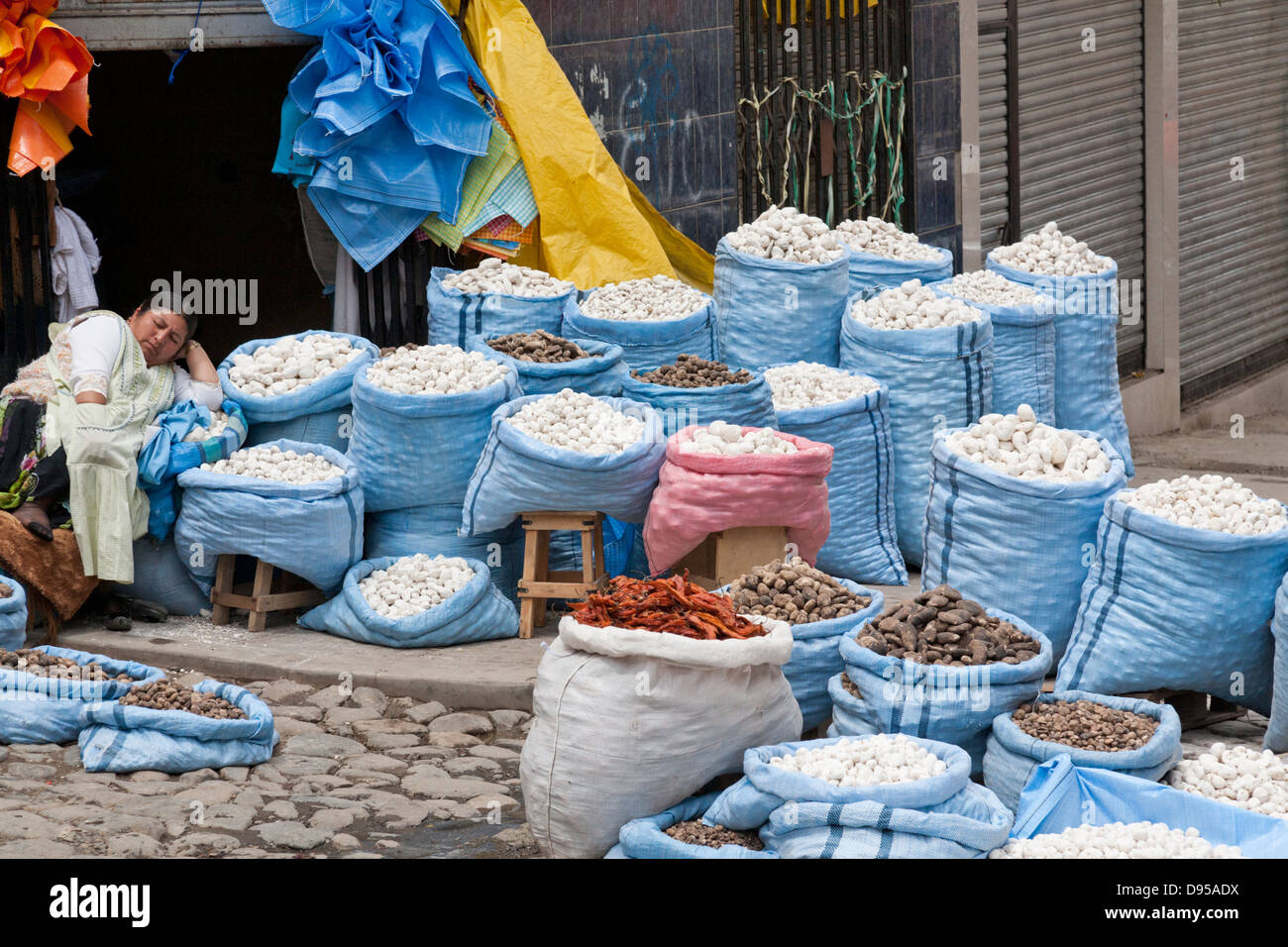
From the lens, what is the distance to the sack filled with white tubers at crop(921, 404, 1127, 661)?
18.4 feet

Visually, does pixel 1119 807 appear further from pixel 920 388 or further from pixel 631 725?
pixel 920 388

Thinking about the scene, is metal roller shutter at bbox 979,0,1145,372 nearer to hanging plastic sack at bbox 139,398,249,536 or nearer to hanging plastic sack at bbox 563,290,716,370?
hanging plastic sack at bbox 563,290,716,370

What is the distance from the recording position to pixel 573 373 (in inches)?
268

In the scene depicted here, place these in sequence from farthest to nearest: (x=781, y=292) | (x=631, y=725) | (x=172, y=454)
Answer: (x=781, y=292) < (x=172, y=454) < (x=631, y=725)

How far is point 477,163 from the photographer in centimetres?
765

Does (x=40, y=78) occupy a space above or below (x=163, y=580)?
above

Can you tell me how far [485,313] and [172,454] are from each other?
1.54 m

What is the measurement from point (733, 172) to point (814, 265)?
5.91 ft

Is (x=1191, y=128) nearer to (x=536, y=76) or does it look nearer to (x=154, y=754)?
(x=536, y=76)

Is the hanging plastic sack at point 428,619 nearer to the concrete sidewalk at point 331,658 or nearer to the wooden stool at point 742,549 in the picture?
the concrete sidewalk at point 331,658

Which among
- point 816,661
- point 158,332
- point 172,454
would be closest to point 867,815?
point 816,661

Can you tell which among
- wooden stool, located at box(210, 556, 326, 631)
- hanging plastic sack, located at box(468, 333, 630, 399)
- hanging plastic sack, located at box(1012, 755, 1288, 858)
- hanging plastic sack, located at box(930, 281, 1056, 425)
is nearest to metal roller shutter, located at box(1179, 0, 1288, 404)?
hanging plastic sack, located at box(930, 281, 1056, 425)

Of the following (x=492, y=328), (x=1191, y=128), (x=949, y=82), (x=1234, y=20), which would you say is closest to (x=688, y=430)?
(x=492, y=328)

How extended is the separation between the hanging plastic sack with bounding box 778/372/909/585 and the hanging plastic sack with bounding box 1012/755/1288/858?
2.69 meters
